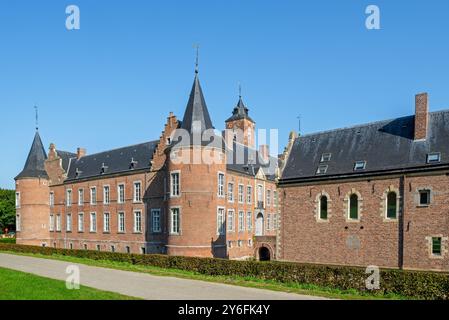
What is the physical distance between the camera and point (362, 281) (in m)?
16.1

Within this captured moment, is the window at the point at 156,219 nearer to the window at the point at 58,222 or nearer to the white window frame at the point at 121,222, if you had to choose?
the white window frame at the point at 121,222

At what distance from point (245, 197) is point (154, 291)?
982 inches

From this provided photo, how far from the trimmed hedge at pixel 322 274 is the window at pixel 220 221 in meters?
8.59

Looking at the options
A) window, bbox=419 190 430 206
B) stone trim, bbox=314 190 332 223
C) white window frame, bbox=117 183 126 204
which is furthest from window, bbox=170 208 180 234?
window, bbox=419 190 430 206

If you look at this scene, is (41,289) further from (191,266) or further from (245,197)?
(245,197)

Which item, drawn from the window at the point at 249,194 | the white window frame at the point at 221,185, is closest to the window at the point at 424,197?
the white window frame at the point at 221,185

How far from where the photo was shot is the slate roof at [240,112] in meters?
64.4

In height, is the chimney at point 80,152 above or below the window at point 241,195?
above

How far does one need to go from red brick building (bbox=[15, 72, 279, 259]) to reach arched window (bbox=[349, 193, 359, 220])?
523cm

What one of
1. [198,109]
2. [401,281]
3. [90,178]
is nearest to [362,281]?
[401,281]

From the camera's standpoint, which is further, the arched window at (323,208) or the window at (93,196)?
the window at (93,196)

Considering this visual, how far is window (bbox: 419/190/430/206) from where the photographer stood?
2108cm

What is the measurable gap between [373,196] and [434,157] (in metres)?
4.07
